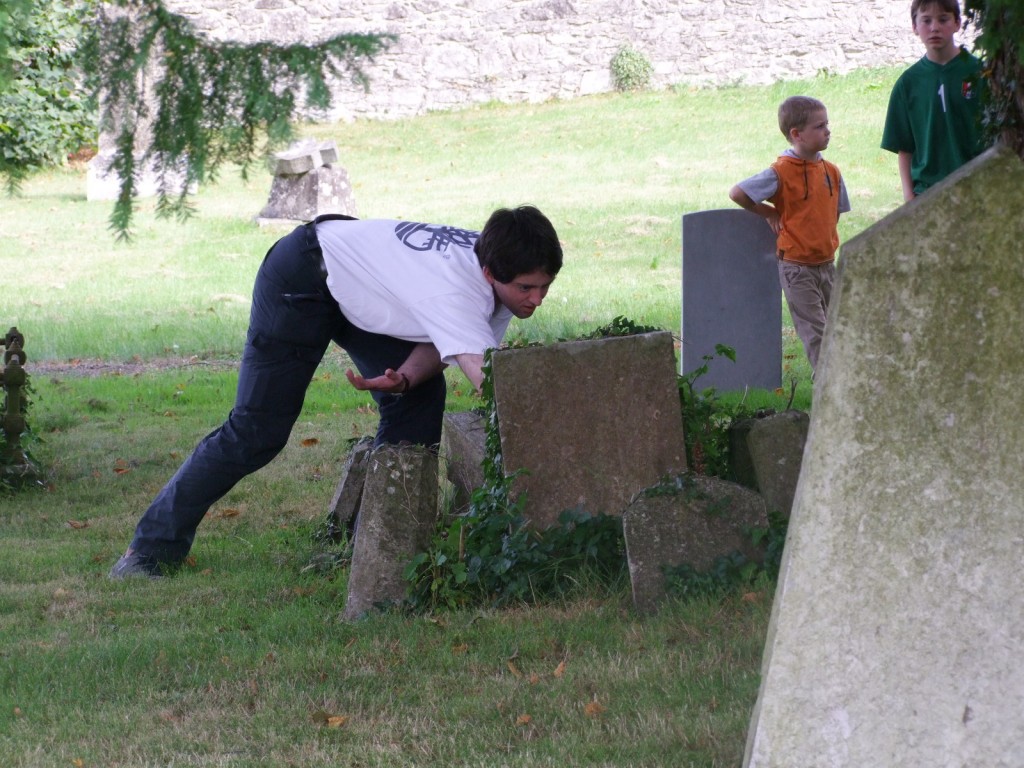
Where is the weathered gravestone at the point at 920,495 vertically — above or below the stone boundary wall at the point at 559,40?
below

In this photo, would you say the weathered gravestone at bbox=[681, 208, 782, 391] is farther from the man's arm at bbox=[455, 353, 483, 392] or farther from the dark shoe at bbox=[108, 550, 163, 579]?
the dark shoe at bbox=[108, 550, 163, 579]

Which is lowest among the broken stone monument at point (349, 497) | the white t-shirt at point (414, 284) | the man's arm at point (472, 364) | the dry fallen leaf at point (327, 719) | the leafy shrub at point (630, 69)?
the dry fallen leaf at point (327, 719)

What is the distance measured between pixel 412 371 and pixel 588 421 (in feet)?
2.58

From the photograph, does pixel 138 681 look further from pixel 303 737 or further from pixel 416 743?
pixel 416 743

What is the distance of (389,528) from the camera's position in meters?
4.16

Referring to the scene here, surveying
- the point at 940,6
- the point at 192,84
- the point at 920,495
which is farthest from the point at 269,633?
the point at 940,6

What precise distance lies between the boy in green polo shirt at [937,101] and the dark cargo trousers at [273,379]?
2657 mm

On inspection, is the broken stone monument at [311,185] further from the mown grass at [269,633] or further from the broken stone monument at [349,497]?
the broken stone monument at [349,497]

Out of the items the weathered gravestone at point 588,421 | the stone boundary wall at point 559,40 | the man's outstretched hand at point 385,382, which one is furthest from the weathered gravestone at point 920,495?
the stone boundary wall at point 559,40

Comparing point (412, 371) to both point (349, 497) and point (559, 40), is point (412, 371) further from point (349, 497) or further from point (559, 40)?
point (559, 40)

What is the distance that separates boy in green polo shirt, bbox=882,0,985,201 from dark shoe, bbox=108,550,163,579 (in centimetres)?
377

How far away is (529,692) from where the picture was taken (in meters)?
3.37

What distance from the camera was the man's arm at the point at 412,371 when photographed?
14.9 ft

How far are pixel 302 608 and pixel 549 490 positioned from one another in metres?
0.97
